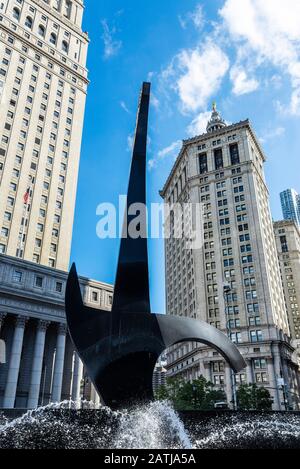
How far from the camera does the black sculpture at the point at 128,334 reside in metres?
14.0

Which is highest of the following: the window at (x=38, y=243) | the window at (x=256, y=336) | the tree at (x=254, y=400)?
the window at (x=38, y=243)

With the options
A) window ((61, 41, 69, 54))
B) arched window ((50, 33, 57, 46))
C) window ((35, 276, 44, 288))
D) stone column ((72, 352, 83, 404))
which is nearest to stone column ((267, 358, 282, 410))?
stone column ((72, 352, 83, 404))

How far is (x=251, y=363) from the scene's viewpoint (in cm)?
7694

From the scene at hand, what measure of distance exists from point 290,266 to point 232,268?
5817cm

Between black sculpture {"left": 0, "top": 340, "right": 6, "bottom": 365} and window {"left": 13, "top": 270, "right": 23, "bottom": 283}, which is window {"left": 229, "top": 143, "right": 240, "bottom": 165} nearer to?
window {"left": 13, "top": 270, "right": 23, "bottom": 283}

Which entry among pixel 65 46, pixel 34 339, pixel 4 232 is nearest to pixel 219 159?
pixel 65 46

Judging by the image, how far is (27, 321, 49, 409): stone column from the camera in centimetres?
4478

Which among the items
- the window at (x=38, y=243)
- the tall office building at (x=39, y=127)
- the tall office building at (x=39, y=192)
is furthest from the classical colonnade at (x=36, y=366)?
the window at (x=38, y=243)

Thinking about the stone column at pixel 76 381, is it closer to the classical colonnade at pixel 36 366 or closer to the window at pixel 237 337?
the classical colonnade at pixel 36 366

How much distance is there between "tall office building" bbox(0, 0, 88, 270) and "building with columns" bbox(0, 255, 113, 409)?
9.19m

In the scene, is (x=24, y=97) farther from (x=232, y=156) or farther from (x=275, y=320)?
(x=275, y=320)

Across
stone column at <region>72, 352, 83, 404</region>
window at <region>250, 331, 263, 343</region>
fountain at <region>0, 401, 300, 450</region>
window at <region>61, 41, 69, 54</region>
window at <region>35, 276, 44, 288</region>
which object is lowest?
fountain at <region>0, 401, 300, 450</region>

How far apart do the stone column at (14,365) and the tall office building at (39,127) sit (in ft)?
47.4
